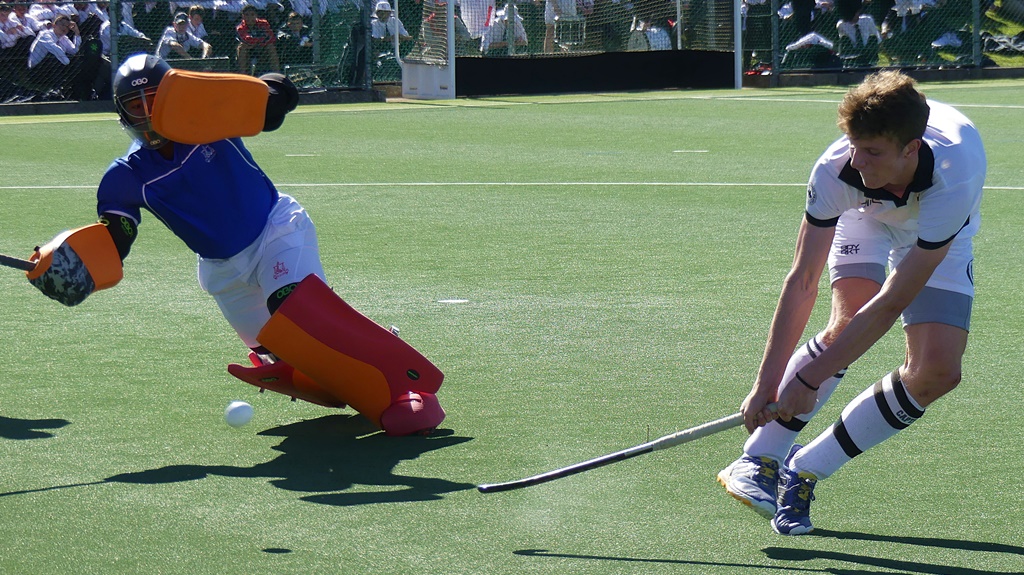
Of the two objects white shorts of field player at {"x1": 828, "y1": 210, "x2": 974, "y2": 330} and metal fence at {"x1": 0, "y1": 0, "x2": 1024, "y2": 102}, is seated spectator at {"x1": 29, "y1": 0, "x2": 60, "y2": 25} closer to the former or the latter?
metal fence at {"x1": 0, "y1": 0, "x2": 1024, "y2": 102}

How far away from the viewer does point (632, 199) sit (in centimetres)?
1148

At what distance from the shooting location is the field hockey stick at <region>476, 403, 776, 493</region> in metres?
4.14

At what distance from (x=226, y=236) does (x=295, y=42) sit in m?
18.4

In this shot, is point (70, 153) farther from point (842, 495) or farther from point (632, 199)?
point (842, 495)

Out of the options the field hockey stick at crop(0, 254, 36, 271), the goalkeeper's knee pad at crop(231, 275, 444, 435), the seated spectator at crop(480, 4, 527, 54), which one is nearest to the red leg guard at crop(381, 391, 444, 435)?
the goalkeeper's knee pad at crop(231, 275, 444, 435)

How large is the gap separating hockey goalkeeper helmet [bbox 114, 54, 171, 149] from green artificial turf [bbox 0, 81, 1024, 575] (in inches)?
45.6

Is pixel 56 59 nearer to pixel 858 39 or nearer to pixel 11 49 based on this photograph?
pixel 11 49

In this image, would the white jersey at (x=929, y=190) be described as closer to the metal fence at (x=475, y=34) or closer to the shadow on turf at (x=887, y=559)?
the shadow on turf at (x=887, y=559)

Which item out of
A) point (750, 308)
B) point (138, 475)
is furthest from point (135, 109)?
point (750, 308)

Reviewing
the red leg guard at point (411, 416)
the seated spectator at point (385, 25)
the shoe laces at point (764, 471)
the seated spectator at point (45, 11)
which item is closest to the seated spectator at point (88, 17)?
the seated spectator at point (45, 11)

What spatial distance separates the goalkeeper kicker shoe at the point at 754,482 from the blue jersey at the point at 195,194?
7.24 feet

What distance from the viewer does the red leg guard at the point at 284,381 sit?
526cm

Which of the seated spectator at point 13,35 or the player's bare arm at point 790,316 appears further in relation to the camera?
the seated spectator at point 13,35

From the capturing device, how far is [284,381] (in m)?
5.39
